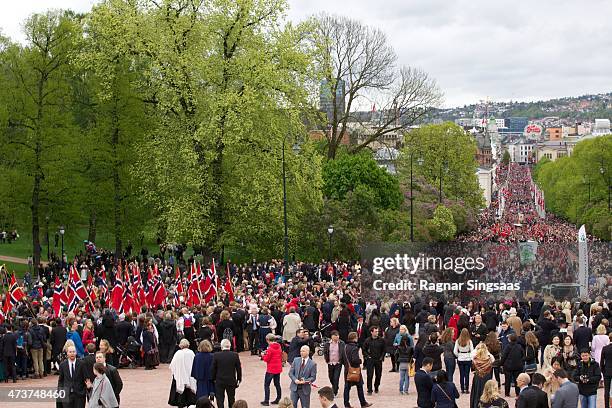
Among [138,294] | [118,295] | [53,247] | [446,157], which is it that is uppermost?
[446,157]

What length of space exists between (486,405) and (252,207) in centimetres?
3392

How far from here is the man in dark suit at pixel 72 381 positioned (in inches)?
658

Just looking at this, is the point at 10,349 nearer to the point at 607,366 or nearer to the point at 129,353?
the point at 129,353

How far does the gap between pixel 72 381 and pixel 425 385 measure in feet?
18.8

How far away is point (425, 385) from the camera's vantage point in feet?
54.7

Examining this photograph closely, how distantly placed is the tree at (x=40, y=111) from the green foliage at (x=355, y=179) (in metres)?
19.0

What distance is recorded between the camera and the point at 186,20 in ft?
158

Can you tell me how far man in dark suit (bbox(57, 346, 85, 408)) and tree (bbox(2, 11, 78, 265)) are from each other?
109 feet

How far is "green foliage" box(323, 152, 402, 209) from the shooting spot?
65000mm

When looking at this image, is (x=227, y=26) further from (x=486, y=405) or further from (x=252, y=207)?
(x=486, y=405)

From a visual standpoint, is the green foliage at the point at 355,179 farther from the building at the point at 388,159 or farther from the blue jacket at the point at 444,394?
the blue jacket at the point at 444,394

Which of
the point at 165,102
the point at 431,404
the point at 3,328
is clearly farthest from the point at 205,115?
the point at 431,404

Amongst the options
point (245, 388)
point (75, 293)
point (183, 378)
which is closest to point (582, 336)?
point (245, 388)

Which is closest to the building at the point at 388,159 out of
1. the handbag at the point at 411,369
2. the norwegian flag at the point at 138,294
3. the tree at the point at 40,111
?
the tree at the point at 40,111
